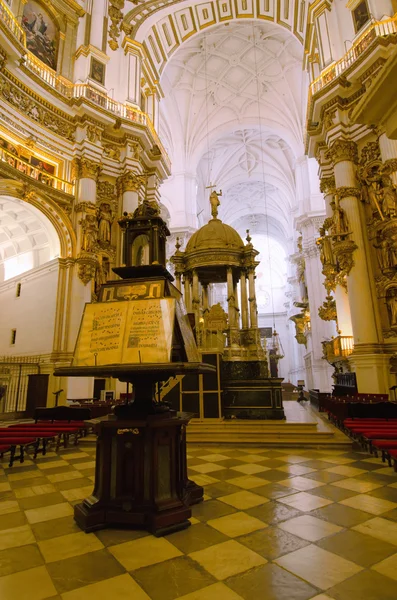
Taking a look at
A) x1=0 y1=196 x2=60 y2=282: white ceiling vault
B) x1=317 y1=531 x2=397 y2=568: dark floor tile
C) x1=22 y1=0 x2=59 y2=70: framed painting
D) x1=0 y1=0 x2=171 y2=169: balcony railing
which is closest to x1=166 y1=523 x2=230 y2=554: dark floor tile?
x1=317 y1=531 x2=397 y2=568: dark floor tile

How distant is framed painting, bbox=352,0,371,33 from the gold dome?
8765mm

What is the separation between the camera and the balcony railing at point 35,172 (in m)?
10.9

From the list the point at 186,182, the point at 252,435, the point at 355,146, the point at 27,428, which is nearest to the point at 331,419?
the point at 252,435

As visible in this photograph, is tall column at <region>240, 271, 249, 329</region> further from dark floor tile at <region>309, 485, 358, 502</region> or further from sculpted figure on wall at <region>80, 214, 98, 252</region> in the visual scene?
dark floor tile at <region>309, 485, 358, 502</region>

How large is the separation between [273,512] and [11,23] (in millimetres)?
14807

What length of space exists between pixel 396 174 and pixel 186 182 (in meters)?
16.1

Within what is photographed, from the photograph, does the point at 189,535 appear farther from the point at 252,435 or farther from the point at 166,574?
the point at 252,435

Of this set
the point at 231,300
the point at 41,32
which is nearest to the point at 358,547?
the point at 231,300

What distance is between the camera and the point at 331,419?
8625 millimetres

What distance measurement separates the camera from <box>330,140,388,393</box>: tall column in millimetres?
10055

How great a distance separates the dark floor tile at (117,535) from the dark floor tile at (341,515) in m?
1.46

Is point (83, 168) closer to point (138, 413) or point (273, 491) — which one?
point (138, 413)

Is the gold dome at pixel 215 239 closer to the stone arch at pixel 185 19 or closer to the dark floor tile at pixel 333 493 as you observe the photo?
the dark floor tile at pixel 333 493

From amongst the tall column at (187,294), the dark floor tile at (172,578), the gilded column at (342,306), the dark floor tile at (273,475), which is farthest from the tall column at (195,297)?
the dark floor tile at (172,578)
